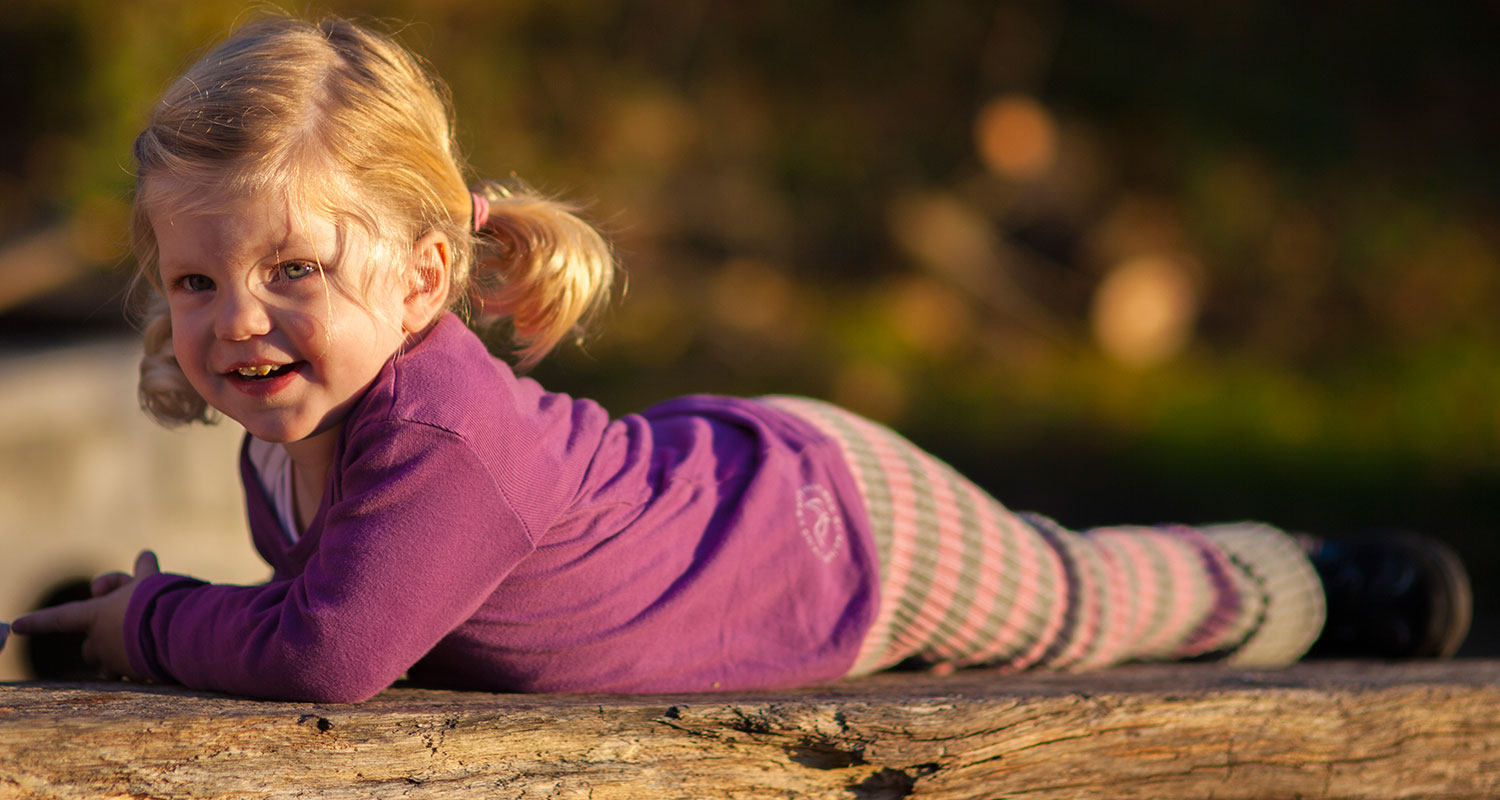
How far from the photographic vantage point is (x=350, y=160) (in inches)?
51.9

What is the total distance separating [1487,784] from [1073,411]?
382cm

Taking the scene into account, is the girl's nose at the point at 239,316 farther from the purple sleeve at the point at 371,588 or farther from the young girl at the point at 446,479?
the purple sleeve at the point at 371,588

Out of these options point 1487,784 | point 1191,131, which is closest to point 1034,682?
point 1487,784

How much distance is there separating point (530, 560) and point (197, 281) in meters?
0.45

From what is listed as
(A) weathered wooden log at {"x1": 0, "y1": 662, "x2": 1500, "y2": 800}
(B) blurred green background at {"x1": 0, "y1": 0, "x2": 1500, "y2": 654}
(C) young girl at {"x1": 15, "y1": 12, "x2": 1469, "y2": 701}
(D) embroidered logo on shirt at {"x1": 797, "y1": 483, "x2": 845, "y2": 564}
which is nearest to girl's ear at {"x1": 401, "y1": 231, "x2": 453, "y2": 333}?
(C) young girl at {"x1": 15, "y1": 12, "x2": 1469, "y2": 701}

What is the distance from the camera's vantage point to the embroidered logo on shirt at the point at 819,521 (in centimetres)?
167

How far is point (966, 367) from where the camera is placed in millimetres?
5969

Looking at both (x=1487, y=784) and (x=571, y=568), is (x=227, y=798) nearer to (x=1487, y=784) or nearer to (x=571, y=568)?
(x=571, y=568)

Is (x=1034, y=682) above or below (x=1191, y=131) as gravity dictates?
below

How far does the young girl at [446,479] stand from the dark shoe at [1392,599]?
475mm

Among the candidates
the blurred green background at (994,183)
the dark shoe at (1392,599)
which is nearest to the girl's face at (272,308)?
the dark shoe at (1392,599)

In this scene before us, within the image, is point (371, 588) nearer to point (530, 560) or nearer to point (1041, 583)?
point (530, 560)

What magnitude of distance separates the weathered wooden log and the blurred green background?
3554mm

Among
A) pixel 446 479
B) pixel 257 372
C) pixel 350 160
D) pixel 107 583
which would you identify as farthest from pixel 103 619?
pixel 350 160
